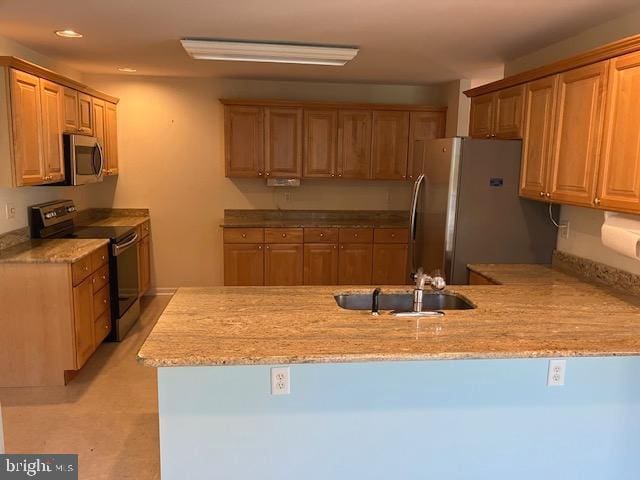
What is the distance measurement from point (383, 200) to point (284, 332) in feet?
13.0

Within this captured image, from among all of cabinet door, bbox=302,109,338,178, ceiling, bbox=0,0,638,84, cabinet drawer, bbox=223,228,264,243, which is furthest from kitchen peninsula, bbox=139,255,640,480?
cabinet door, bbox=302,109,338,178

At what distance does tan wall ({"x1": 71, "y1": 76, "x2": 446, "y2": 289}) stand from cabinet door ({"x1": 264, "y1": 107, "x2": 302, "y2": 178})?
1.18ft

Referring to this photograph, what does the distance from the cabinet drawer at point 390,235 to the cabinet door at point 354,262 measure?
0.42ft

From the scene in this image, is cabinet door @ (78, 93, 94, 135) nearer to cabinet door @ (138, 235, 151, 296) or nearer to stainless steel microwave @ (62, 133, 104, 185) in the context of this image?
stainless steel microwave @ (62, 133, 104, 185)

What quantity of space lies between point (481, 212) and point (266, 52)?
75.3 inches

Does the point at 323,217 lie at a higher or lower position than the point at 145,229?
higher

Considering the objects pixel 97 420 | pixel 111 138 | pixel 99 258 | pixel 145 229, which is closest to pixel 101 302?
pixel 99 258

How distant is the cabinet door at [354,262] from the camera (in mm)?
5273

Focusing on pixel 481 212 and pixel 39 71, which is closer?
pixel 481 212

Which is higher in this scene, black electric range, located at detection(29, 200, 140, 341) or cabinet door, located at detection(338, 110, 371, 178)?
cabinet door, located at detection(338, 110, 371, 178)

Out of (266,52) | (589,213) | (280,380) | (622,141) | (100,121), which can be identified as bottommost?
(280,380)

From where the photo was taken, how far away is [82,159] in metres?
4.12

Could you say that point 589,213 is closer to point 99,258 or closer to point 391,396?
point 391,396

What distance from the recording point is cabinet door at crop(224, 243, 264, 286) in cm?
512
